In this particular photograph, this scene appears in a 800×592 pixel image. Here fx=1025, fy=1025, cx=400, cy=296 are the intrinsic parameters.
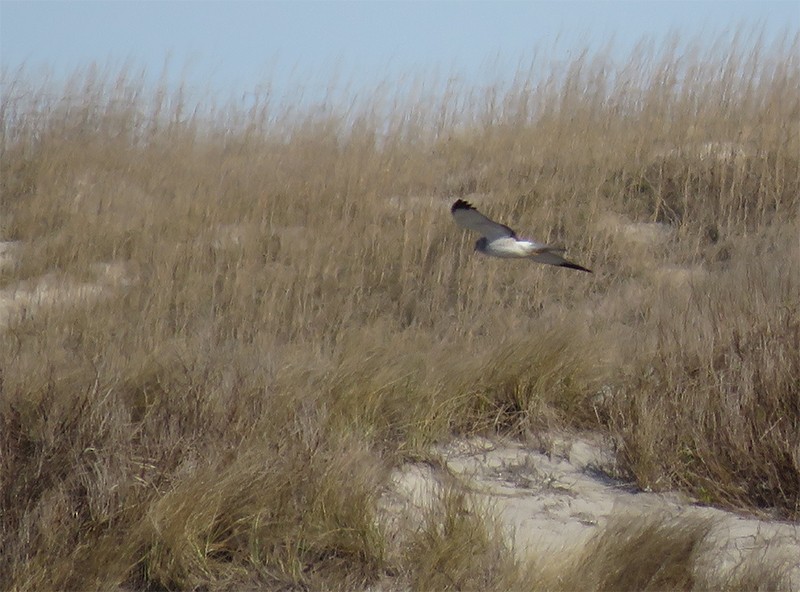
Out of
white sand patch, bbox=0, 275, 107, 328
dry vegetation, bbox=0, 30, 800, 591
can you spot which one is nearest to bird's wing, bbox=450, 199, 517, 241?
dry vegetation, bbox=0, 30, 800, 591

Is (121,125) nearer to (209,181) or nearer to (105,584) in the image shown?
(209,181)

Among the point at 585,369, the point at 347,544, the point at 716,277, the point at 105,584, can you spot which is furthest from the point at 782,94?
the point at 105,584

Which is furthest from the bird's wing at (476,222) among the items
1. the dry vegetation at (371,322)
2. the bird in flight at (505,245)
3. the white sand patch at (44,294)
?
the white sand patch at (44,294)

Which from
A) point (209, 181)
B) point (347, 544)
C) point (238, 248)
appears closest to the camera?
point (347, 544)

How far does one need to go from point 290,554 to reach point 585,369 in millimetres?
1984

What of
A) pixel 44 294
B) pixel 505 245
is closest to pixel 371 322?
pixel 505 245

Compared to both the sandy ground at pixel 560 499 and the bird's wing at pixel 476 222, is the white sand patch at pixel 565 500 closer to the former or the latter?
the sandy ground at pixel 560 499

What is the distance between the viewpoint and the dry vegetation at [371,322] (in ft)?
10.6

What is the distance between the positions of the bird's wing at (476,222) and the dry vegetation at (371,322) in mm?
513

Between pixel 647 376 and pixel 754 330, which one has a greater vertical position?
pixel 754 330

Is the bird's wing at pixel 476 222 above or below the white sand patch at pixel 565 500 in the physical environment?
above

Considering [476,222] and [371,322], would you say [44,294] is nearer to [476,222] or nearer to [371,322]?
[371,322]

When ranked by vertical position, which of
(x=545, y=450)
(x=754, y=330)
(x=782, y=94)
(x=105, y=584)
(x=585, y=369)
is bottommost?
(x=105, y=584)

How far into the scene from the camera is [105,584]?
10.1ft
